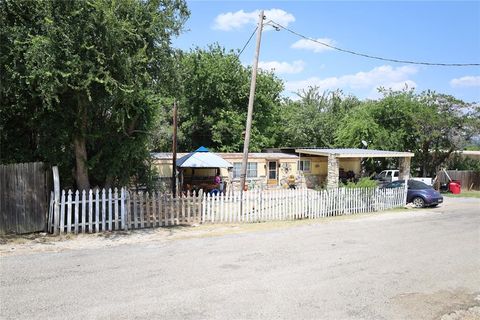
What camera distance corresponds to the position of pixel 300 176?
31.9 m

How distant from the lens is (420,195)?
67.8 feet

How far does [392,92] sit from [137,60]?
3087cm

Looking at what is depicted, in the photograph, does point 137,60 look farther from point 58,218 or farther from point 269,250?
point 269,250

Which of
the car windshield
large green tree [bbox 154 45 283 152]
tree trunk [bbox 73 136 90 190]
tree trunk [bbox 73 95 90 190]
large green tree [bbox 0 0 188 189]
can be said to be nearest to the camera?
large green tree [bbox 0 0 188 189]

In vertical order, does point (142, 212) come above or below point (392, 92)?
below

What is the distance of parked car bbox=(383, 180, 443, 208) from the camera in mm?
20531

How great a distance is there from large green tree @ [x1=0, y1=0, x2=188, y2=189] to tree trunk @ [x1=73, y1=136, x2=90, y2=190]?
0.09 ft

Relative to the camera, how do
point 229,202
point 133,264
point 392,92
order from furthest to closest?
point 392,92, point 229,202, point 133,264

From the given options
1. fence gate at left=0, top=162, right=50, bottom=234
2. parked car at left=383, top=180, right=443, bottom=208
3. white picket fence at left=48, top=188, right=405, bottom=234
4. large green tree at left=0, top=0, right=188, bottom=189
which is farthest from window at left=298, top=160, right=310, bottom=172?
fence gate at left=0, top=162, right=50, bottom=234

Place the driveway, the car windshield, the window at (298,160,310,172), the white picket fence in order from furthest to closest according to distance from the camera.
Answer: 1. the window at (298,160,310,172)
2. the car windshield
3. the white picket fence
4. the driveway

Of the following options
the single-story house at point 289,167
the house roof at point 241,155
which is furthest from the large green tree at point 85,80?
the house roof at point 241,155

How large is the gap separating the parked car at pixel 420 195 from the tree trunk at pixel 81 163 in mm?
14585

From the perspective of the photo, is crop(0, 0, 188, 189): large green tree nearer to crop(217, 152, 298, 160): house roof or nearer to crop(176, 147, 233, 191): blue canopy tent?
crop(176, 147, 233, 191): blue canopy tent

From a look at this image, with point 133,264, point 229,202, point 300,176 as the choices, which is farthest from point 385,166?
point 133,264
